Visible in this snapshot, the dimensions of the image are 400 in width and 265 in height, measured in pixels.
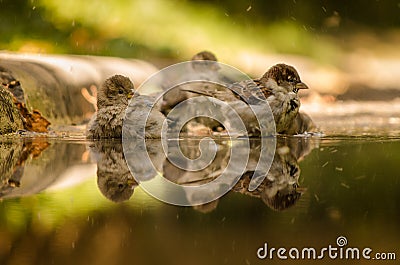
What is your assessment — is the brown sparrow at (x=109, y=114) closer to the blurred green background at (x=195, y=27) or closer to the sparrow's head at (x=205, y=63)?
the sparrow's head at (x=205, y=63)

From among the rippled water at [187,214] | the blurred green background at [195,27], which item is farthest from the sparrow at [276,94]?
the blurred green background at [195,27]

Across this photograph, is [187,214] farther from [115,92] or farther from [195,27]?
[195,27]

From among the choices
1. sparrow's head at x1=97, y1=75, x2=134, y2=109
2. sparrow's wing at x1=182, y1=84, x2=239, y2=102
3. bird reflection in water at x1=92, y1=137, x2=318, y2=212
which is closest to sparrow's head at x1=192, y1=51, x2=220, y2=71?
sparrow's wing at x1=182, y1=84, x2=239, y2=102

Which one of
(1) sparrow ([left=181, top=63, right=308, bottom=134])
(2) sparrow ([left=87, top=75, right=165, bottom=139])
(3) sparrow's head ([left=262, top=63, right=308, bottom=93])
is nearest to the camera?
(2) sparrow ([left=87, top=75, right=165, bottom=139])

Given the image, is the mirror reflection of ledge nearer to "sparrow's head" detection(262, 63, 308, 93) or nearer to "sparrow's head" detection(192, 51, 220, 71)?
"sparrow's head" detection(262, 63, 308, 93)

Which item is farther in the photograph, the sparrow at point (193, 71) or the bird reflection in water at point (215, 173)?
the sparrow at point (193, 71)
